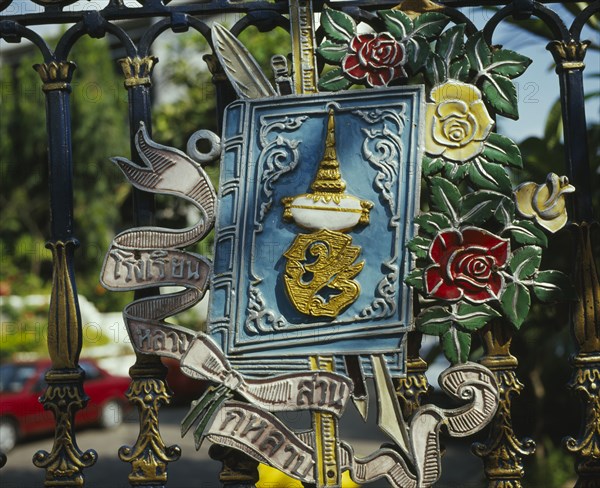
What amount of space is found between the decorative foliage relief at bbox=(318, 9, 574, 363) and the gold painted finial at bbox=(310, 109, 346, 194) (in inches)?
8.3

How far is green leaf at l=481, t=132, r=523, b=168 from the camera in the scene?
188 inches

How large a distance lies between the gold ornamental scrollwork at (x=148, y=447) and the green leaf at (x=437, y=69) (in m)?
2.14

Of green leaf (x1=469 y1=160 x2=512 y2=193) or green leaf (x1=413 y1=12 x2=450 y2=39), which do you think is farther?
green leaf (x1=413 y1=12 x2=450 y2=39)

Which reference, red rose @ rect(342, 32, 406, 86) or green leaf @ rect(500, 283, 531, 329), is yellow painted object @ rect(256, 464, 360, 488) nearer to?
green leaf @ rect(500, 283, 531, 329)

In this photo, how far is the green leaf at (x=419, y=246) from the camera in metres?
4.64

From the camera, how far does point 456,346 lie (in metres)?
4.64

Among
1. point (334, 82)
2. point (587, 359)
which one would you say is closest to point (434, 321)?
point (587, 359)

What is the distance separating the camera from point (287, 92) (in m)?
4.91

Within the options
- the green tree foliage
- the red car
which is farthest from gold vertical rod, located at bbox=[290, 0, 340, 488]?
the green tree foliage

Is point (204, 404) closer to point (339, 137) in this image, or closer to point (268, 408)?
point (268, 408)

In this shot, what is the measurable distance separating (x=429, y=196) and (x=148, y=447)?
1947mm

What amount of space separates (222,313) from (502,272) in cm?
144

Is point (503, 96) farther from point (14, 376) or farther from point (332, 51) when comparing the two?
point (14, 376)

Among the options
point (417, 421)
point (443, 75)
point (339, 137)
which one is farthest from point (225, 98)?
point (417, 421)
